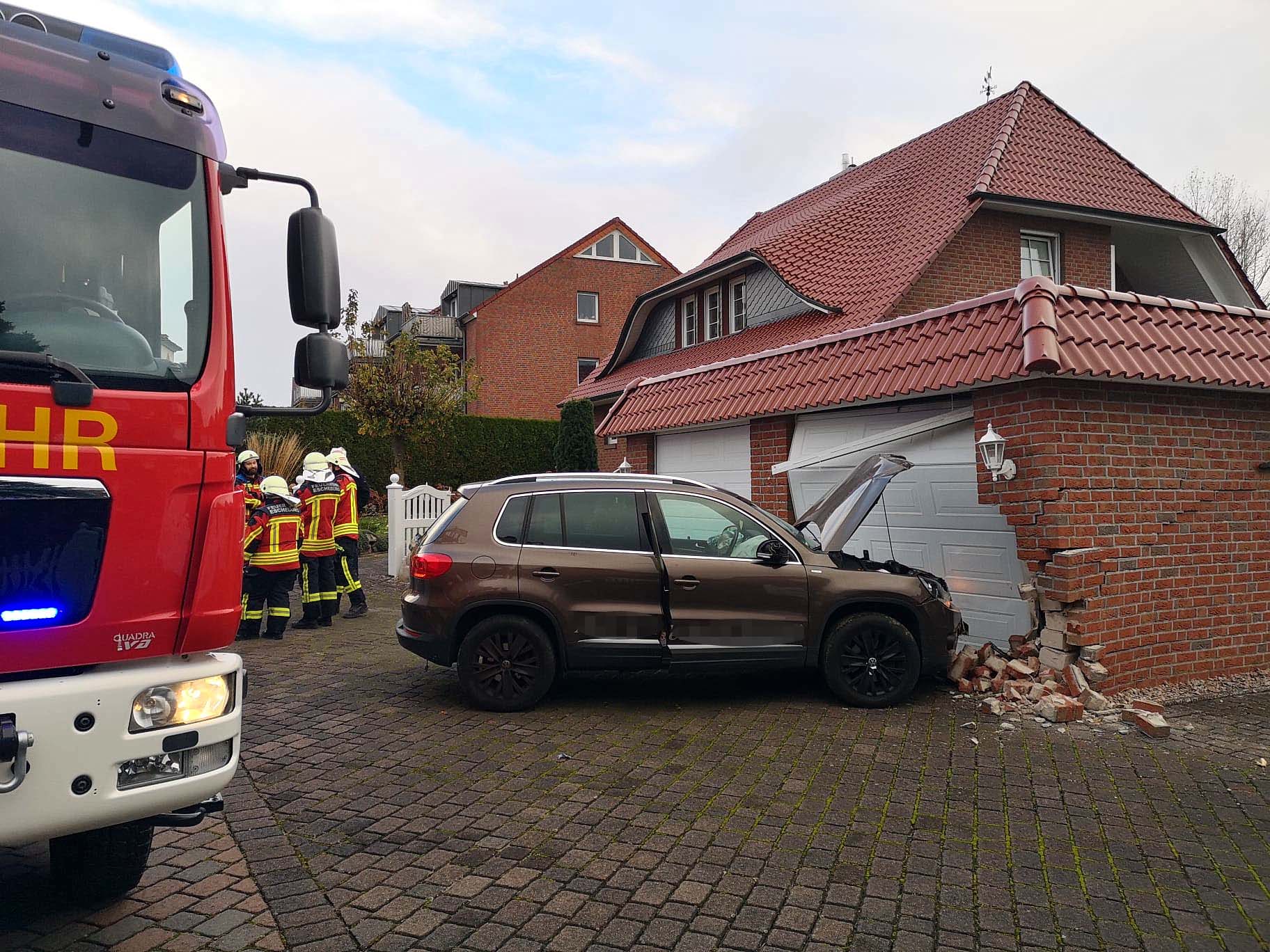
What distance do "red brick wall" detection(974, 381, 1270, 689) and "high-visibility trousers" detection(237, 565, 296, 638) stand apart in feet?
23.3

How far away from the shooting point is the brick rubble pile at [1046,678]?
6.10 metres

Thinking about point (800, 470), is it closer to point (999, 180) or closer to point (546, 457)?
point (999, 180)

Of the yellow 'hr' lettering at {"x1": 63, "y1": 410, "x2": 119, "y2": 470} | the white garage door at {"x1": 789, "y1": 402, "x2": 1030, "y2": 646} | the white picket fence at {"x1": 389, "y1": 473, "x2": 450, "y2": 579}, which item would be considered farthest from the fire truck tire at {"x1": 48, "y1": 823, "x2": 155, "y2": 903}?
the white picket fence at {"x1": 389, "y1": 473, "x2": 450, "y2": 579}

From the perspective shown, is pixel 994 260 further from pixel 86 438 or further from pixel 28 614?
pixel 28 614

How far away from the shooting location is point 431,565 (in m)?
6.36

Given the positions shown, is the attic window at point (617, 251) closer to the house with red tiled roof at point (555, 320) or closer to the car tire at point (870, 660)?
the house with red tiled roof at point (555, 320)

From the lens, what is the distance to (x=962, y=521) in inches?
299

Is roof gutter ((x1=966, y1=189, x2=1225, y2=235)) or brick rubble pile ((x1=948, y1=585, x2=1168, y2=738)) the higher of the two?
roof gutter ((x1=966, y1=189, x2=1225, y2=235))

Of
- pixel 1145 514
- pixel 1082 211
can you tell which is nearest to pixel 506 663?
pixel 1145 514

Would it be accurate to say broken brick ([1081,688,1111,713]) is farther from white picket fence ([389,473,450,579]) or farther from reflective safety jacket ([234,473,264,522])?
white picket fence ([389,473,450,579])

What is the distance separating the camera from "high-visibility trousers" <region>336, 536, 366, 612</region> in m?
10.1

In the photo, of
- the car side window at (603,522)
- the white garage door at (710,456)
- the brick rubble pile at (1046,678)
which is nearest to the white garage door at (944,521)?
the brick rubble pile at (1046,678)

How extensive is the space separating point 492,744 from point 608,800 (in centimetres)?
123

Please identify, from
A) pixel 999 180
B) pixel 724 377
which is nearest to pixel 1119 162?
pixel 999 180
